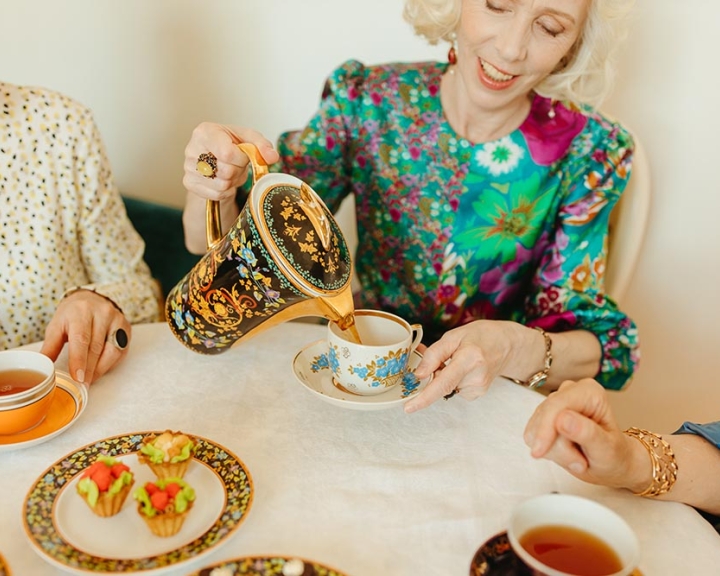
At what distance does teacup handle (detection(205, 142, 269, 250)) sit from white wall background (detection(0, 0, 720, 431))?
89cm

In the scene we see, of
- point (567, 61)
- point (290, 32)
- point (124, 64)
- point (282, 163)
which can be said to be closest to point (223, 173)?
point (282, 163)

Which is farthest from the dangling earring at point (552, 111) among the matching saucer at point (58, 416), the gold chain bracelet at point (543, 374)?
the matching saucer at point (58, 416)

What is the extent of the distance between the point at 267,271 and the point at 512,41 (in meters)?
0.62

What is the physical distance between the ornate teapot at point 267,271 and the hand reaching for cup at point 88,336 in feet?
0.48

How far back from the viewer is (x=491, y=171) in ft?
4.75

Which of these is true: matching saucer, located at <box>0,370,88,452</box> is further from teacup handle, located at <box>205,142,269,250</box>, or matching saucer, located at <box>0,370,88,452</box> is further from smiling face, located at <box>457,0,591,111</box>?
smiling face, located at <box>457,0,591,111</box>

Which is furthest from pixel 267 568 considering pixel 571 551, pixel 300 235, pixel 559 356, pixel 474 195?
pixel 474 195

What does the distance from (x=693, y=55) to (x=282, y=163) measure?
37.1 inches

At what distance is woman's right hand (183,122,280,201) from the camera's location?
1.10 meters

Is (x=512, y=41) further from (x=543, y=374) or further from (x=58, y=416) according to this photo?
(x=58, y=416)

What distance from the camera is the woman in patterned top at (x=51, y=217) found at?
1.36 m

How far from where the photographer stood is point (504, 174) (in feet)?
4.75

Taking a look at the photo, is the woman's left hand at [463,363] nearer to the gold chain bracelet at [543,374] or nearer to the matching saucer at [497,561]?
the gold chain bracelet at [543,374]

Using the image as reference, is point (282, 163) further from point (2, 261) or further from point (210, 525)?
point (210, 525)
